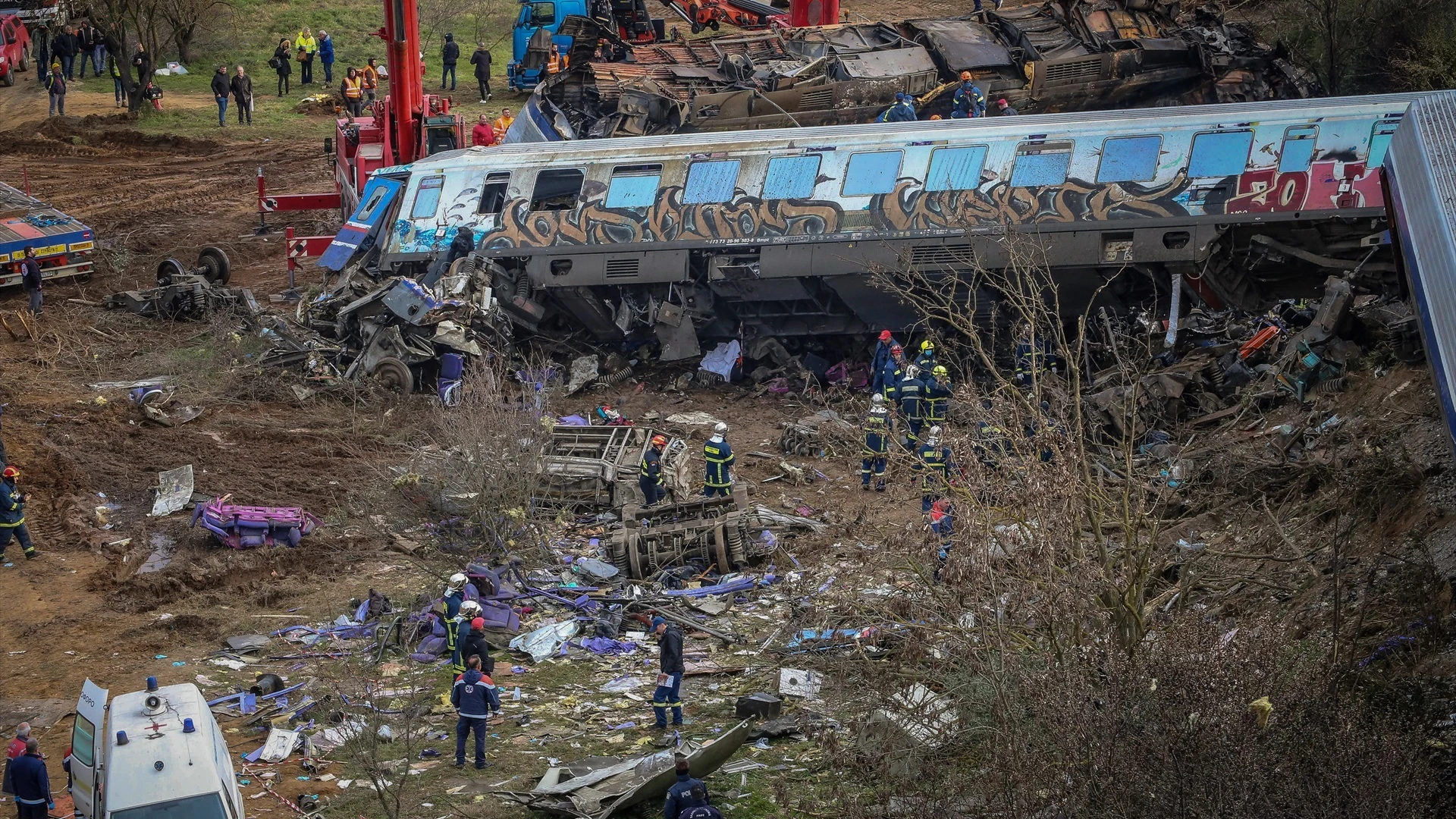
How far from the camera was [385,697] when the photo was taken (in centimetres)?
1177

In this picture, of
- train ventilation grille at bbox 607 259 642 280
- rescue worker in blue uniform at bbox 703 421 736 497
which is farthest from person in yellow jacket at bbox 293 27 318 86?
rescue worker in blue uniform at bbox 703 421 736 497

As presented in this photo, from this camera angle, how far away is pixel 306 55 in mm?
34844

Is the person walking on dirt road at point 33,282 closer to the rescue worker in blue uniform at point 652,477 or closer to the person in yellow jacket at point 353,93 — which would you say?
the person in yellow jacket at point 353,93

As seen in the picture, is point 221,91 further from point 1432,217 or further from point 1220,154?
point 1432,217

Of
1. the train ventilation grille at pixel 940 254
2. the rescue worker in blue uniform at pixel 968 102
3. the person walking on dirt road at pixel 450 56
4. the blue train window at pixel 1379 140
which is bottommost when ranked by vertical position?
the train ventilation grille at pixel 940 254

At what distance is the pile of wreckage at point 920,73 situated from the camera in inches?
867

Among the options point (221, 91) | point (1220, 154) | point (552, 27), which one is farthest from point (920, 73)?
point (221, 91)

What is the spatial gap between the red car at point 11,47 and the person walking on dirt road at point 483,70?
35.4 feet

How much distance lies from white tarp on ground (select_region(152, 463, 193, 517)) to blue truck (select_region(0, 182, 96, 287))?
800 cm

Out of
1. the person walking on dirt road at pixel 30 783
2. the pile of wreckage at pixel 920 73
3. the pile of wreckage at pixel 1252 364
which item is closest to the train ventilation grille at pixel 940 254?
the pile of wreckage at pixel 1252 364

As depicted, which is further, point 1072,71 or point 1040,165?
point 1072,71

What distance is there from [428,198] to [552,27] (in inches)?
584

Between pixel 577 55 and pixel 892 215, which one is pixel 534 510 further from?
pixel 577 55

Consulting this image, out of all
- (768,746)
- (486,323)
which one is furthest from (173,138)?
(768,746)
